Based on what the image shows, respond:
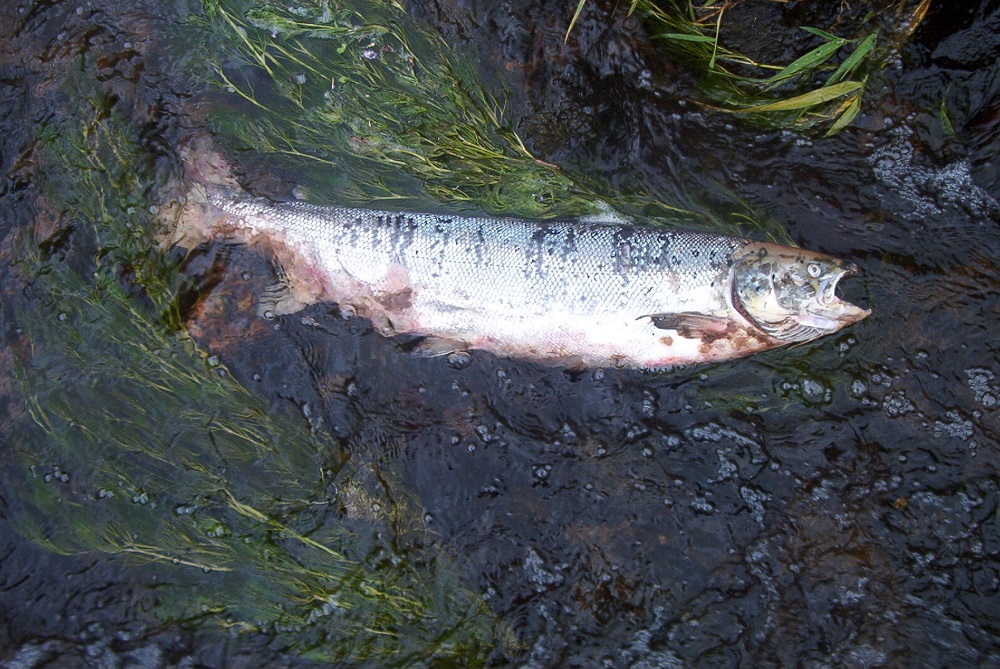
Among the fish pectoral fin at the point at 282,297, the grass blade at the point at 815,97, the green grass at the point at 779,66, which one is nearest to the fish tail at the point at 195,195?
the fish pectoral fin at the point at 282,297

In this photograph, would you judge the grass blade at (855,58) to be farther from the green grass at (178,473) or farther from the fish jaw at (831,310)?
the green grass at (178,473)

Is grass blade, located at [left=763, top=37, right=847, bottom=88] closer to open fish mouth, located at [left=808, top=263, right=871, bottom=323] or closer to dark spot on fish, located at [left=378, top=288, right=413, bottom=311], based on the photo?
open fish mouth, located at [left=808, top=263, right=871, bottom=323]

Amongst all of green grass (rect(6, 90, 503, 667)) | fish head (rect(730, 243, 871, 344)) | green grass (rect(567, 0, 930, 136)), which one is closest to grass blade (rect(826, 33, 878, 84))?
green grass (rect(567, 0, 930, 136))

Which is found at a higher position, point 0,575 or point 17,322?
point 17,322

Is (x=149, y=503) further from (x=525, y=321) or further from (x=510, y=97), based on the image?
(x=510, y=97)

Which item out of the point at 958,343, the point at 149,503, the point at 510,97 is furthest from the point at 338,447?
the point at 958,343

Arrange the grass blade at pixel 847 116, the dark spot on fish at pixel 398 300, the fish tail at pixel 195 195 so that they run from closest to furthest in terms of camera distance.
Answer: the dark spot on fish at pixel 398 300 < the fish tail at pixel 195 195 < the grass blade at pixel 847 116
